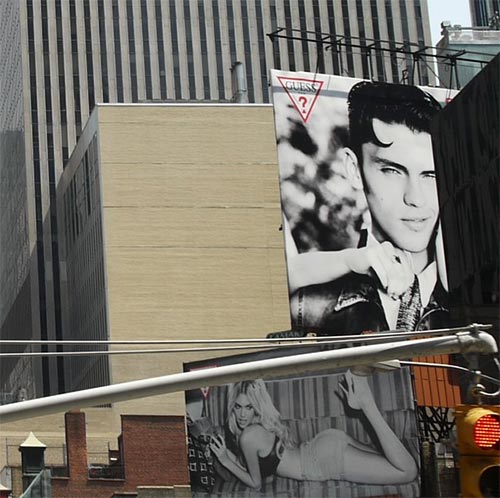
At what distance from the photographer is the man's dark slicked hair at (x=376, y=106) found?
72.0 meters

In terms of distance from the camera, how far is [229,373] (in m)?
12.1

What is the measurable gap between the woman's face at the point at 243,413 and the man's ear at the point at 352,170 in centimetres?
1342

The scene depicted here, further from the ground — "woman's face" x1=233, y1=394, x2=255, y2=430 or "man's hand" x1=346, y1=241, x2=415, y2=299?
"man's hand" x1=346, y1=241, x2=415, y2=299

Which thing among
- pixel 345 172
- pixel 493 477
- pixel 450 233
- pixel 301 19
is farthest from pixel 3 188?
pixel 493 477

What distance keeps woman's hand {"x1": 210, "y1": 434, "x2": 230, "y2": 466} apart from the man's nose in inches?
637

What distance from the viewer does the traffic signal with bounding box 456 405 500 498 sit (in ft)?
36.3

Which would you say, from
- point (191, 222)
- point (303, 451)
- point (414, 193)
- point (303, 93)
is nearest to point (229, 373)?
point (303, 451)

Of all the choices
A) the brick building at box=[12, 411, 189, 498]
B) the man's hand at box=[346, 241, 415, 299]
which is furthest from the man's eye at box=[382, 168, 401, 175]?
the brick building at box=[12, 411, 189, 498]

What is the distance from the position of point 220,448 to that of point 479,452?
52891mm

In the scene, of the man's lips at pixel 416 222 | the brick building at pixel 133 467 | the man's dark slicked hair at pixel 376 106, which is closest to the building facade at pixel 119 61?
the man's lips at pixel 416 222

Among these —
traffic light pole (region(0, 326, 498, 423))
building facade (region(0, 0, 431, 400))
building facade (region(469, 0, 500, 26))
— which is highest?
building facade (region(469, 0, 500, 26))

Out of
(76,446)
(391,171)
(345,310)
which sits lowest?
(76,446)

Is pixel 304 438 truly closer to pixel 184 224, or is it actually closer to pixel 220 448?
pixel 220 448

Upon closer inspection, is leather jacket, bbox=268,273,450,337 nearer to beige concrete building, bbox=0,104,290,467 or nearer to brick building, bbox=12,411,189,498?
brick building, bbox=12,411,189,498
